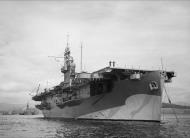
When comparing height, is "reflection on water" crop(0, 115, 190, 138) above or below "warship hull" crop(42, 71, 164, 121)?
below

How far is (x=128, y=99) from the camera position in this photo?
32.6 m

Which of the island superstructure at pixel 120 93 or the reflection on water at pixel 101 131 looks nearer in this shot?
the reflection on water at pixel 101 131

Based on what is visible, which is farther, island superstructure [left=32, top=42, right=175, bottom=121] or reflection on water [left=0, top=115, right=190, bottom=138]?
island superstructure [left=32, top=42, right=175, bottom=121]

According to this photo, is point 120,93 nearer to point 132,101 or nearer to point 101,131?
point 132,101

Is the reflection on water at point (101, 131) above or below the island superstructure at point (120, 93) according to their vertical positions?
below

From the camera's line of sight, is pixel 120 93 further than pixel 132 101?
Yes

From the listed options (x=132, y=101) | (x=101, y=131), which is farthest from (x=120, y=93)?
(x=101, y=131)

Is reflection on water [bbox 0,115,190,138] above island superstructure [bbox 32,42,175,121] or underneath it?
underneath

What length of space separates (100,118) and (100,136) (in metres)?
15.5

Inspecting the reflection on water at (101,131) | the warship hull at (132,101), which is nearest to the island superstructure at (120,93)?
the warship hull at (132,101)

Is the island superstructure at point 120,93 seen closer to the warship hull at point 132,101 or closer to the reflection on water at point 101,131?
the warship hull at point 132,101

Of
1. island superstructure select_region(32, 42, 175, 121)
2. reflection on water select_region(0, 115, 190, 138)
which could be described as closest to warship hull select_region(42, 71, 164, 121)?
island superstructure select_region(32, 42, 175, 121)

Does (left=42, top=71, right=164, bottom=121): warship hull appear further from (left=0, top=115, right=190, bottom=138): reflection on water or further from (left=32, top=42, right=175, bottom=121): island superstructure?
(left=0, top=115, right=190, bottom=138): reflection on water

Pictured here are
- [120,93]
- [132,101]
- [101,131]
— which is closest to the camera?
[101,131]
